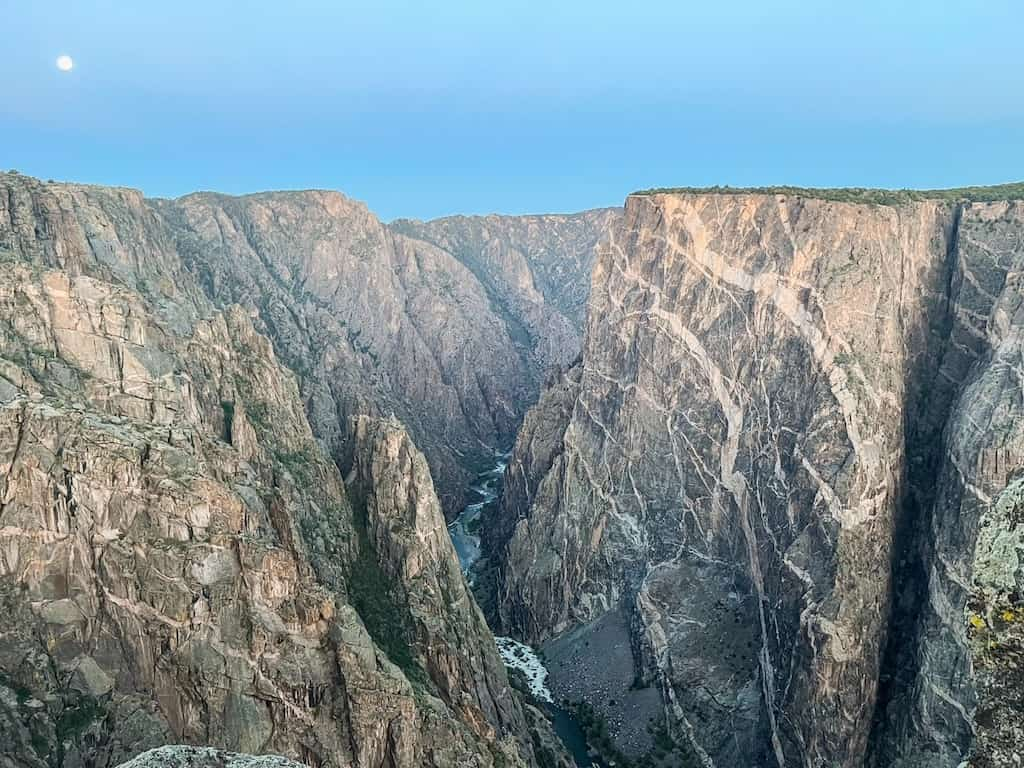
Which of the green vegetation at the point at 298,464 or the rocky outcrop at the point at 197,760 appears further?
the green vegetation at the point at 298,464

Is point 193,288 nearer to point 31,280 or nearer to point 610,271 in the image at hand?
point 31,280

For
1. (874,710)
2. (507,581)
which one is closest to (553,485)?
(507,581)

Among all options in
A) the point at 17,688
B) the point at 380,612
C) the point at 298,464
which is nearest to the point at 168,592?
the point at 17,688

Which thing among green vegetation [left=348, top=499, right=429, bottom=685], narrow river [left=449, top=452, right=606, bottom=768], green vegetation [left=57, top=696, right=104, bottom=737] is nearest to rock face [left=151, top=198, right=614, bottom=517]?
narrow river [left=449, top=452, right=606, bottom=768]

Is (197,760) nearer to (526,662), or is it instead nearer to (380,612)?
(380,612)

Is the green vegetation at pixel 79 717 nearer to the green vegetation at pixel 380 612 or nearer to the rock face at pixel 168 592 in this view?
the rock face at pixel 168 592

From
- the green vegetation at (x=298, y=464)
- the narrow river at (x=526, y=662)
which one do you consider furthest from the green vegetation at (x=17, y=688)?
the narrow river at (x=526, y=662)
